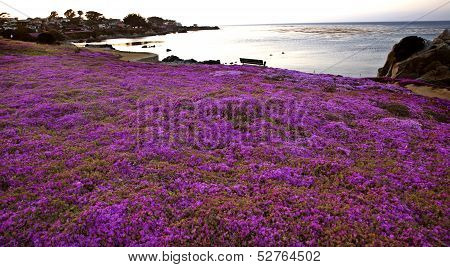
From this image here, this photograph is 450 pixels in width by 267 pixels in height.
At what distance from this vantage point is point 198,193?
1008 cm

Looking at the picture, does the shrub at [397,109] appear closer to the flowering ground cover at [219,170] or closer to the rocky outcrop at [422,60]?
the flowering ground cover at [219,170]

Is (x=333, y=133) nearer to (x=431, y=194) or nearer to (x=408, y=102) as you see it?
(x=431, y=194)

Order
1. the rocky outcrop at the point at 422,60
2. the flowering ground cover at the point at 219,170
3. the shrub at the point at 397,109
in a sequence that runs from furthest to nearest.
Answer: the rocky outcrop at the point at 422,60, the shrub at the point at 397,109, the flowering ground cover at the point at 219,170

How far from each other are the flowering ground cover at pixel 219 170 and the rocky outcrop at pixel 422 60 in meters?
16.6

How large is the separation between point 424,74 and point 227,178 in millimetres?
37741

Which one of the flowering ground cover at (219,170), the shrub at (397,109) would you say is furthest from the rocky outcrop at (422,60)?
the shrub at (397,109)

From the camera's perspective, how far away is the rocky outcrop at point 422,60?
117 ft

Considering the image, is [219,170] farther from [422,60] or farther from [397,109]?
[422,60]

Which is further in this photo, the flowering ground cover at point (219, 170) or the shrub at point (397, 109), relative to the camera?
→ the shrub at point (397, 109)

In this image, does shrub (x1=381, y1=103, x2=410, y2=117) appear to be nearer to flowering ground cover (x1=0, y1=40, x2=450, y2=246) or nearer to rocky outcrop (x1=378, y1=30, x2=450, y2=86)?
flowering ground cover (x1=0, y1=40, x2=450, y2=246)

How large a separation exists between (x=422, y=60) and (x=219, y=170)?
39.7 metres

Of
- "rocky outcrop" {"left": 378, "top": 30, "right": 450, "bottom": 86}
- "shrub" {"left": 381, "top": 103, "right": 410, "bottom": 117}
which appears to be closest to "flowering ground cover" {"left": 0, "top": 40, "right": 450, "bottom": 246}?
"shrub" {"left": 381, "top": 103, "right": 410, "bottom": 117}

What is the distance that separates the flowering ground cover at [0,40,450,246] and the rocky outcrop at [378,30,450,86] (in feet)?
54.5

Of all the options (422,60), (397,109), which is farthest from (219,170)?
(422,60)
